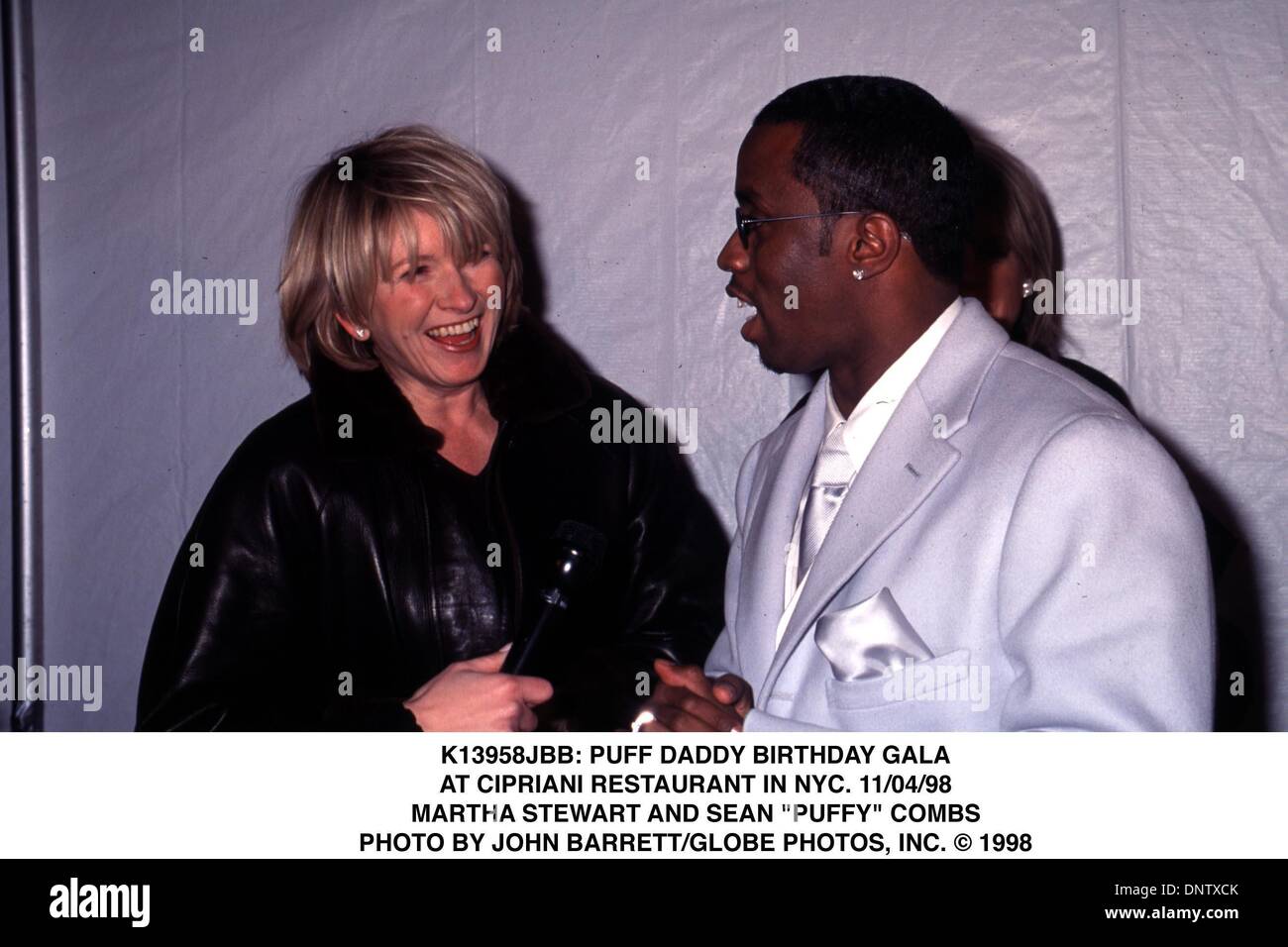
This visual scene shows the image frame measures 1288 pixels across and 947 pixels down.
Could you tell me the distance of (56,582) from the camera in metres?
2.46

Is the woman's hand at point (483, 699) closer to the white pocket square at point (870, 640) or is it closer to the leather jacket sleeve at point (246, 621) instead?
the leather jacket sleeve at point (246, 621)

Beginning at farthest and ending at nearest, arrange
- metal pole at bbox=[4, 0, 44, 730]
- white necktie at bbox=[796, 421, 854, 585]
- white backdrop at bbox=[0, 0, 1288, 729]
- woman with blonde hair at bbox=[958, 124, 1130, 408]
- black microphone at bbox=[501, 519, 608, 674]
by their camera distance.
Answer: metal pole at bbox=[4, 0, 44, 730]
white backdrop at bbox=[0, 0, 1288, 729]
woman with blonde hair at bbox=[958, 124, 1130, 408]
white necktie at bbox=[796, 421, 854, 585]
black microphone at bbox=[501, 519, 608, 674]

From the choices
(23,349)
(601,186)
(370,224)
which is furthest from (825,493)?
(23,349)

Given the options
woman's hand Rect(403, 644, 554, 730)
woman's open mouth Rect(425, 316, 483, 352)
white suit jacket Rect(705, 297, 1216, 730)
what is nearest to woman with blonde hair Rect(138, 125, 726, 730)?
woman's open mouth Rect(425, 316, 483, 352)

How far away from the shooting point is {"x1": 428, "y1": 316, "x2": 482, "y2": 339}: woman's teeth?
1806 millimetres

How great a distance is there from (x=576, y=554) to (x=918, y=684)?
1.45ft

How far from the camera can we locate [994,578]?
132 cm

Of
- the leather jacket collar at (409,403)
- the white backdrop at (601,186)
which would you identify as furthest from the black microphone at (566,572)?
the white backdrop at (601,186)

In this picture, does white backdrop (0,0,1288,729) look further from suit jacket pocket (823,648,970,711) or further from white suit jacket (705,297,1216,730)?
suit jacket pocket (823,648,970,711)

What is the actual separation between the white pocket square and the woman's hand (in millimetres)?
367

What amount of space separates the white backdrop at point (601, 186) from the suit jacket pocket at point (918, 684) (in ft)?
3.39

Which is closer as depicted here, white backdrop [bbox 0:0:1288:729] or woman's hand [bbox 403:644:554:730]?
woman's hand [bbox 403:644:554:730]

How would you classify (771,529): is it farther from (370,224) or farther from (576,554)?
(370,224)

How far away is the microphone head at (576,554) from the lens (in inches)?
57.5
